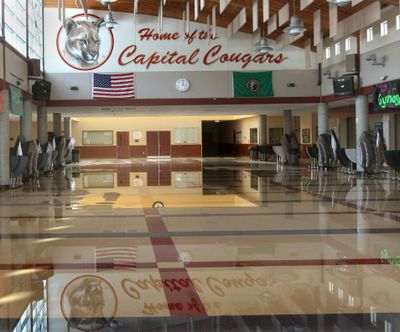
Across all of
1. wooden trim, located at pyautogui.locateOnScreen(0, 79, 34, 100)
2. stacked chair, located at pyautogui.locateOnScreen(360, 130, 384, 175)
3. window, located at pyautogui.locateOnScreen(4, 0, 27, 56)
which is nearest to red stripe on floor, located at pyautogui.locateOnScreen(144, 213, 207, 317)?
wooden trim, located at pyautogui.locateOnScreen(0, 79, 34, 100)

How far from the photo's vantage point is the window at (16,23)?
A: 16297 mm

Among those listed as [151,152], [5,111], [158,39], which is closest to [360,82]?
[158,39]

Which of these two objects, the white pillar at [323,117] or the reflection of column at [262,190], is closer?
the reflection of column at [262,190]

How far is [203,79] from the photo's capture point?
74.6 ft

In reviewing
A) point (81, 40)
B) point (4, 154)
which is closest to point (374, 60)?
point (81, 40)

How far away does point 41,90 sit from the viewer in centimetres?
2044

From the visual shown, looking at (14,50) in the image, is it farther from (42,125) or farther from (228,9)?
(228,9)

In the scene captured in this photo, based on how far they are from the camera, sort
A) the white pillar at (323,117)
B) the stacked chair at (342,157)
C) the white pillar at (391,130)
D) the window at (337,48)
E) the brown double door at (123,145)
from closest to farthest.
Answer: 1. the stacked chair at (342,157)
2. the window at (337,48)
3. the white pillar at (323,117)
4. the white pillar at (391,130)
5. the brown double door at (123,145)

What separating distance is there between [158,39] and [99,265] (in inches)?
727

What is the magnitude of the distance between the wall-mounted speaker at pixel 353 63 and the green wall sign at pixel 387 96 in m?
1.46

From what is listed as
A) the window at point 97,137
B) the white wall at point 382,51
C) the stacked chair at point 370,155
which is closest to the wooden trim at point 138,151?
the window at point 97,137

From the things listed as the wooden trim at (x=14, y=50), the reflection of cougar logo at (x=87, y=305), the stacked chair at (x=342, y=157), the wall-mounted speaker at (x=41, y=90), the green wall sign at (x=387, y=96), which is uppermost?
the wooden trim at (x=14, y=50)

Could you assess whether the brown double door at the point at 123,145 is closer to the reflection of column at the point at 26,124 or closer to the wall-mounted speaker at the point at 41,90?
the wall-mounted speaker at the point at 41,90

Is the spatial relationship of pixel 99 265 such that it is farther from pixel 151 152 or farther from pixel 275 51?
pixel 151 152
